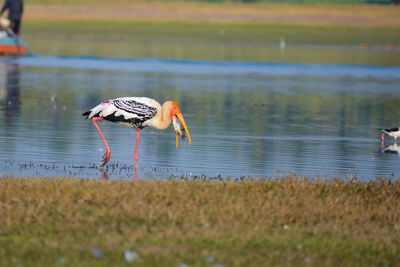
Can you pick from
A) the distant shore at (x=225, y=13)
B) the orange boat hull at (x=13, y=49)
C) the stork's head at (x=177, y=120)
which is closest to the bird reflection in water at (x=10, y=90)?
the orange boat hull at (x=13, y=49)

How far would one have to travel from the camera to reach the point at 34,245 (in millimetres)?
7605

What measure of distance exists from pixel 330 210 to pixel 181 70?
31.1 meters

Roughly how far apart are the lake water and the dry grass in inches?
68.3

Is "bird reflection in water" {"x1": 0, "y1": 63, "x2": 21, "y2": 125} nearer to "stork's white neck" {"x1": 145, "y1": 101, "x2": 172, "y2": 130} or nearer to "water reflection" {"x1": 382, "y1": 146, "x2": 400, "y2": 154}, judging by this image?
"stork's white neck" {"x1": 145, "y1": 101, "x2": 172, "y2": 130}

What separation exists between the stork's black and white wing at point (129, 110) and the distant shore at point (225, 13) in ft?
270

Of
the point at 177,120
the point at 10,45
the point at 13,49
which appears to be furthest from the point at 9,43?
the point at 177,120

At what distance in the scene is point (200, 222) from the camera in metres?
8.66

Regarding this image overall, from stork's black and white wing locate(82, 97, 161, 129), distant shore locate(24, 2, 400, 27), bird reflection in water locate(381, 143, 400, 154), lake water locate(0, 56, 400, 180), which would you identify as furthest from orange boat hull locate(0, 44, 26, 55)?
distant shore locate(24, 2, 400, 27)

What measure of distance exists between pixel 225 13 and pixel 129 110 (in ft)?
316

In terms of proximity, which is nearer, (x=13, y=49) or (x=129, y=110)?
(x=129, y=110)

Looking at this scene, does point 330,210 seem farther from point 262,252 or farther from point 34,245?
point 34,245

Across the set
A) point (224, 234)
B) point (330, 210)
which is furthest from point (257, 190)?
point (224, 234)

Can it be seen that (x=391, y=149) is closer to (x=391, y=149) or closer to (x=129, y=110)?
(x=391, y=149)

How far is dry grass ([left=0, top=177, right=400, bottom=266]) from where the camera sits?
7430mm
